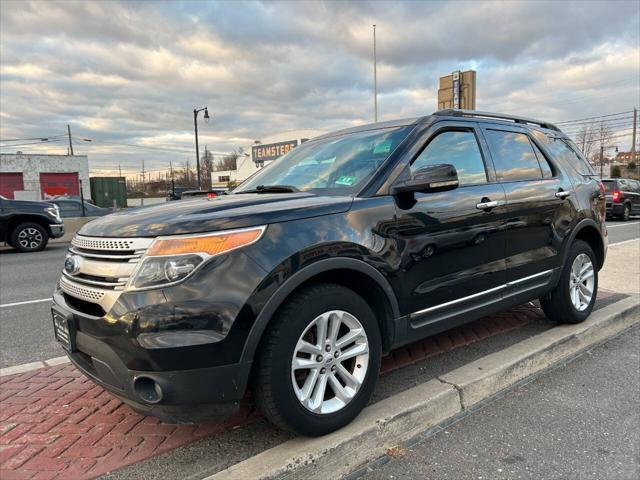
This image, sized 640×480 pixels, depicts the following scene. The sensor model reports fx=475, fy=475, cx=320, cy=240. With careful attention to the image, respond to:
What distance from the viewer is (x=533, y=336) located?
4031mm

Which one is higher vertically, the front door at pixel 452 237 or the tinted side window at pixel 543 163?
the tinted side window at pixel 543 163

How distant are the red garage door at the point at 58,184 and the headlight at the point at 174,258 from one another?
140 ft

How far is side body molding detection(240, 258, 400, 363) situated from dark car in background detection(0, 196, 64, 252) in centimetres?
1186

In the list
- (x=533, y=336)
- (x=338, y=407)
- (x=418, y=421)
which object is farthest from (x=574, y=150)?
(x=338, y=407)

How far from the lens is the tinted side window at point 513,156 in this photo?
3.72 meters

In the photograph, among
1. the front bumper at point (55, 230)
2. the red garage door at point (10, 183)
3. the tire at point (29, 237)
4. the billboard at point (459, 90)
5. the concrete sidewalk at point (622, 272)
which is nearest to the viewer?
the concrete sidewalk at point (622, 272)

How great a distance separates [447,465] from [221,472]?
45.2 inches

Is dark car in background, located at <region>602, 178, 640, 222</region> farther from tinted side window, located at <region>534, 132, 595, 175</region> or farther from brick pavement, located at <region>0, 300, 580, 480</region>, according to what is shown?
brick pavement, located at <region>0, 300, 580, 480</region>

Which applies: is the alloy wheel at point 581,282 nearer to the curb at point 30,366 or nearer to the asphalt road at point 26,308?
the curb at point 30,366

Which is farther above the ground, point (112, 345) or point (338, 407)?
point (112, 345)

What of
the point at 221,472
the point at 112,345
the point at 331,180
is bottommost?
the point at 221,472

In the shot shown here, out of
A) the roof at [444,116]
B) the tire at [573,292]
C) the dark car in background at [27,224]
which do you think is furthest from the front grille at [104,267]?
the dark car in background at [27,224]

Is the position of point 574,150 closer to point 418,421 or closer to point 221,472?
point 418,421

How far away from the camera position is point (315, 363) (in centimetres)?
246
